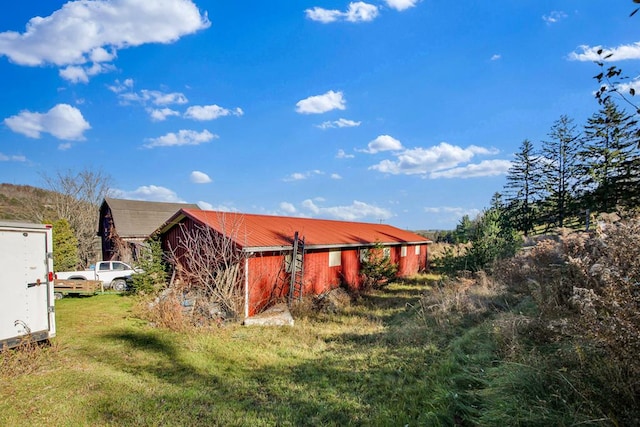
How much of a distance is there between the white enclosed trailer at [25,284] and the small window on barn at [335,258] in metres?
10.9

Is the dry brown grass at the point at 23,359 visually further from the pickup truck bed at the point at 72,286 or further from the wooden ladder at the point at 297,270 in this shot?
the pickup truck bed at the point at 72,286

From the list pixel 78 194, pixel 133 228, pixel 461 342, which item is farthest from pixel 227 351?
pixel 78 194

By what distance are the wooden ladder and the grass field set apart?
3.14 meters

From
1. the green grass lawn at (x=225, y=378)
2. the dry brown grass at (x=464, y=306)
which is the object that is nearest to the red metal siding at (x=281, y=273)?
the green grass lawn at (x=225, y=378)

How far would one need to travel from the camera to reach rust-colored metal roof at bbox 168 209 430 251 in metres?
12.1

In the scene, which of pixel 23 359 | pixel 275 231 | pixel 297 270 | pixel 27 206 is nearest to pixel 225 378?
pixel 23 359

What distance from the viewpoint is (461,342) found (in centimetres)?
670

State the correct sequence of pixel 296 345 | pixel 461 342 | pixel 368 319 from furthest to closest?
1. pixel 368 319
2. pixel 296 345
3. pixel 461 342

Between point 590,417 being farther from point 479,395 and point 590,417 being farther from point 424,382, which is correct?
point 424,382

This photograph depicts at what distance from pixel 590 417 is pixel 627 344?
0.68m

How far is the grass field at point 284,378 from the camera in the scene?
13.5ft

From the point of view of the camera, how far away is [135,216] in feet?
89.5

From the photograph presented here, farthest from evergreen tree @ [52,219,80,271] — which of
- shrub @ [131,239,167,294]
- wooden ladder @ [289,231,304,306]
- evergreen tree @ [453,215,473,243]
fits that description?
evergreen tree @ [453,215,473,243]

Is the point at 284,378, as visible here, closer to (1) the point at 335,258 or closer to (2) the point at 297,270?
(2) the point at 297,270
